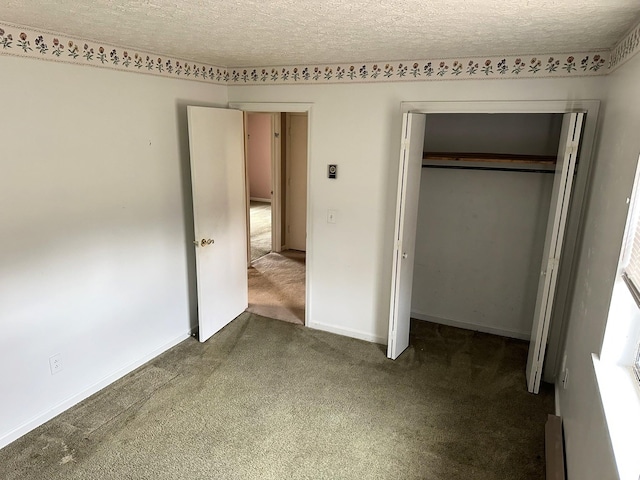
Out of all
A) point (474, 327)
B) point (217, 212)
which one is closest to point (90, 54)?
point (217, 212)

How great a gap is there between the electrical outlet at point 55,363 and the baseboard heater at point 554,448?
2819 millimetres

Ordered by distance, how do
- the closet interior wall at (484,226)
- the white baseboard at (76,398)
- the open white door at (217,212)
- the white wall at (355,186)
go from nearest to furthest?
the white baseboard at (76,398), the white wall at (355,186), the open white door at (217,212), the closet interior wall at (484,226)

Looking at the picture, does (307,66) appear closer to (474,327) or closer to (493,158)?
(493,158)

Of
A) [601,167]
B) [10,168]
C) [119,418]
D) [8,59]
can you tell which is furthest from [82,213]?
[601,167]

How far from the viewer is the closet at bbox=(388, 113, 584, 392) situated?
3242mm

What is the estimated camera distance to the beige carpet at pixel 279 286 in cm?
430

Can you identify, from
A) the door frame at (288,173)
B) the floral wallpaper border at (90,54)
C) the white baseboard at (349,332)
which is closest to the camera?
the floral wallpaper border at (90,54)

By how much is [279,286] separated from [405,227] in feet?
7.16

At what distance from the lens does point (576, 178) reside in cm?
279

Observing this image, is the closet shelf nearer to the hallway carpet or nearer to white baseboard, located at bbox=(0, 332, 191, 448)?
the hallway carpet

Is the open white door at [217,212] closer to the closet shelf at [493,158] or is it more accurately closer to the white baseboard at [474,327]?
the closet shelf at [493,158]

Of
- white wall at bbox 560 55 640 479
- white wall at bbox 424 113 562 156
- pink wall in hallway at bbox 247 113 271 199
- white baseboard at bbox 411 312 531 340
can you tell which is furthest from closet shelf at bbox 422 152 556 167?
pink wall in hallway at bbox 247 113 271 199


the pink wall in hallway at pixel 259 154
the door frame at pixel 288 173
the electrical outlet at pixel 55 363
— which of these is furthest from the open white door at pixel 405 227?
the pink wall in hallway at pixel 259 154

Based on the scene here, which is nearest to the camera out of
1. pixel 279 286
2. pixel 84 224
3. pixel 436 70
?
pixel 84 224
